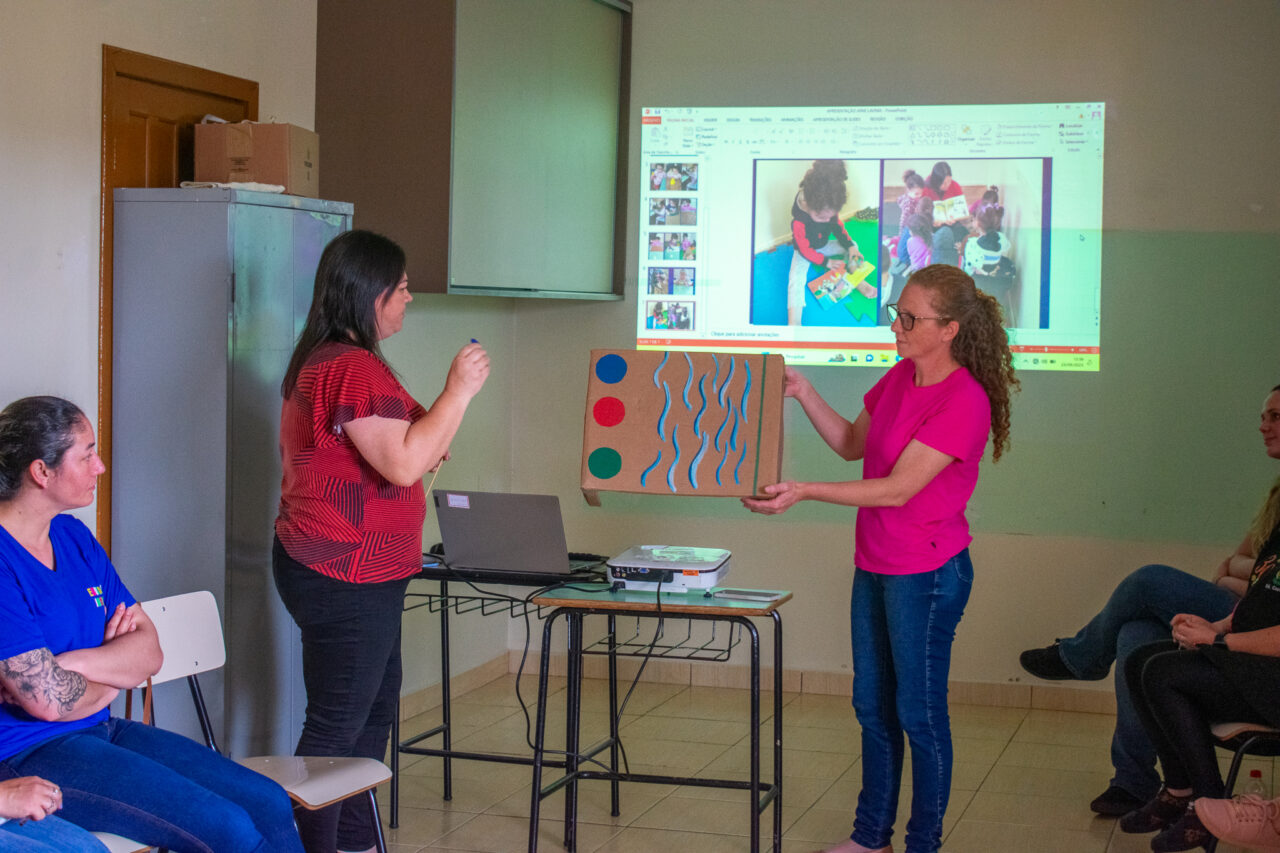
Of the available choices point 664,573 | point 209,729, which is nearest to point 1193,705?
point 664,573

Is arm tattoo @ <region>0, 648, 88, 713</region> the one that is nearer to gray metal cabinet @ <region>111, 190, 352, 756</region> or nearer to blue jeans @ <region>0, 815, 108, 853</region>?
blue jeans @ <region>0, 815, 108, 853</region>

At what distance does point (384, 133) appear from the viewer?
415 centimetres

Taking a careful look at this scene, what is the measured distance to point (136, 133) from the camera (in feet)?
11.6

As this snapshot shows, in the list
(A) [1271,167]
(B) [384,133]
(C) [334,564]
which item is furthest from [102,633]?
(A) [1271,167]

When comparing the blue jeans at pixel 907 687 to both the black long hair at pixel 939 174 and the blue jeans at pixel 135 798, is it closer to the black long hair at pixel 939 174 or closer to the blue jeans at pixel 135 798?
the blue jeans at pixel 135 798

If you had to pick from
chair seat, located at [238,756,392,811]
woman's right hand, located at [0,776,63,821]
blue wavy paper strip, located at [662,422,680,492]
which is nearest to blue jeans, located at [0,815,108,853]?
woman's right hand, located at [0,776,63,821]

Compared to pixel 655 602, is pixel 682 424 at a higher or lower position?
higher

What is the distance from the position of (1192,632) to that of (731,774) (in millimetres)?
1480

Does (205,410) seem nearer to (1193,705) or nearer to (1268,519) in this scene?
(1193,705)

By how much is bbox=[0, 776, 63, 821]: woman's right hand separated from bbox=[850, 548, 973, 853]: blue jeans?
1.78 meters

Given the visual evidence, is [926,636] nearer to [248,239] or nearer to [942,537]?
[942,537]

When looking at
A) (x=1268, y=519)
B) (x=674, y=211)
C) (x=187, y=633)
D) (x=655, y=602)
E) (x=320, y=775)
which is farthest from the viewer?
(x=674, y=211)

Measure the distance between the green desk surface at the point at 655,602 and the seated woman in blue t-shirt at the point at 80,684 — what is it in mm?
891

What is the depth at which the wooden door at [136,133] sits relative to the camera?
3.41 m
